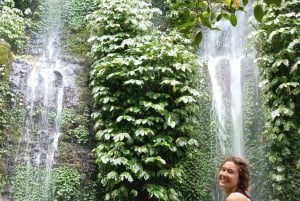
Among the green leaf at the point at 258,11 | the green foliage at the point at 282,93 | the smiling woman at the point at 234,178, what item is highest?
the green foliage at the point at 282,93

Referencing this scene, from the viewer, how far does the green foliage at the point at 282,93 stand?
6652 millimetres

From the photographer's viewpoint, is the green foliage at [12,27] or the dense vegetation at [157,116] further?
the green foliage at [12,27]

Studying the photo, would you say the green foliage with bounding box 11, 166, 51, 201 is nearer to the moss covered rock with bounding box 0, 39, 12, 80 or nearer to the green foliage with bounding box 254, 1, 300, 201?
the moss covered rock with bounding box 0, 39, 12, 80

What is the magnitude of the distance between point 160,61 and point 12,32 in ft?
10.5

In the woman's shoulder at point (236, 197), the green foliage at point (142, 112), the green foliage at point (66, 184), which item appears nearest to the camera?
the woman's shoulder at point (236, 197)

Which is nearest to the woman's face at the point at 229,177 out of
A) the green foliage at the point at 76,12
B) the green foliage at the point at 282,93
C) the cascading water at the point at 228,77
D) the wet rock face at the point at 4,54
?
the green foliage at the point at 282,93

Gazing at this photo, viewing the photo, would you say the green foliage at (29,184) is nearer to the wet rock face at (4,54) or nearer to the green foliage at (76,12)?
the wet rock face at (4,54)

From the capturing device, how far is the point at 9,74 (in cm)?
773

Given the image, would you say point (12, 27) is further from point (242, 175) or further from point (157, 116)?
point (242, 175)

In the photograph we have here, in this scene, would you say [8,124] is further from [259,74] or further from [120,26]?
[259,74]

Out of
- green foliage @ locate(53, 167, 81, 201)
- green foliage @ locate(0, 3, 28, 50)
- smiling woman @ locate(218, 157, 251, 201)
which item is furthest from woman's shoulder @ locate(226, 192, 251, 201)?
green foliage @ locate(0, 3, 28, 50)

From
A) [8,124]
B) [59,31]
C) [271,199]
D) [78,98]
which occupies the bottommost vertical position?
[271,199]

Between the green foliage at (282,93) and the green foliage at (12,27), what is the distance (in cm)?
442

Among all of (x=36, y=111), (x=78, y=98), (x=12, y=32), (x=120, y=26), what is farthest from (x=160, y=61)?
(x=12, y=32)
